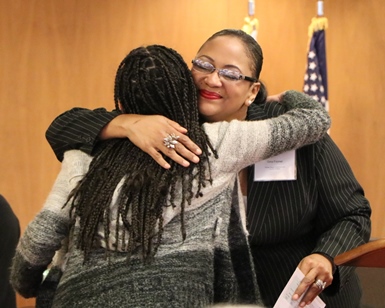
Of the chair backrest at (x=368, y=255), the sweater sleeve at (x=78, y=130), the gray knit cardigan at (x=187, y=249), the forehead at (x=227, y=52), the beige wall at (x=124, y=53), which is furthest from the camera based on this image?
the beige wall at (x=124, y=53)

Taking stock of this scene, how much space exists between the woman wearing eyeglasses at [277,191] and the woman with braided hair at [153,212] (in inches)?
4.7

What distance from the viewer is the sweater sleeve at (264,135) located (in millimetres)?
1361

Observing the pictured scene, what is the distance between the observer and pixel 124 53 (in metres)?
4.57

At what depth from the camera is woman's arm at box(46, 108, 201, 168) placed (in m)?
1.36

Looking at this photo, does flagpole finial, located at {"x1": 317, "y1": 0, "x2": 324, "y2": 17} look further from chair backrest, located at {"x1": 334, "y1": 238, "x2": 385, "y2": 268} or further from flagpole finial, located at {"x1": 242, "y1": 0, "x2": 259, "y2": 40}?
chair backrest, located at {"x1": 334, "y1": 238, "x2": 385, "y2": 268}

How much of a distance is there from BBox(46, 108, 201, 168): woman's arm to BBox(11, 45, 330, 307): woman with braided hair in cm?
2

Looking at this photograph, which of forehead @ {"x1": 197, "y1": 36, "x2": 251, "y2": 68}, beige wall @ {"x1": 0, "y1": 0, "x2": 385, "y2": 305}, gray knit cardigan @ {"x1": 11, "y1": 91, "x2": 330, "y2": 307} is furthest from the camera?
beige wall @ {"x1": 0, "y1": 0, "x2": 385, "y2": 305}

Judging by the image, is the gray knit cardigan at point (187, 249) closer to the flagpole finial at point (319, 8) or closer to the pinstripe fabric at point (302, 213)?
the pinstripe fabric at point (302, 213)

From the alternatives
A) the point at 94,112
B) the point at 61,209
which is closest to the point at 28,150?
the point at 94,112

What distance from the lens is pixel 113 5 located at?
4.52m

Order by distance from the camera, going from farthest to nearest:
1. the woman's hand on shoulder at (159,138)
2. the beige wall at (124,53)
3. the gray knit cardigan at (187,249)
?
the beige wall at (124,53)
the woman's hand on shoulder at (159,138)
the gray knit cardigan at (187,249)

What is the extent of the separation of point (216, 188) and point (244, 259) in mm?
226

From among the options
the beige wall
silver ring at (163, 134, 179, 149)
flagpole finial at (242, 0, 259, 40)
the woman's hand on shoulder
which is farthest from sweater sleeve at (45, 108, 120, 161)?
flagpole finial at (242, 0, 259, 40)

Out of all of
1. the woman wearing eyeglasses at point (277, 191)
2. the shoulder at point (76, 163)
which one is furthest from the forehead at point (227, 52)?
the shoulder at point (76, 163)
